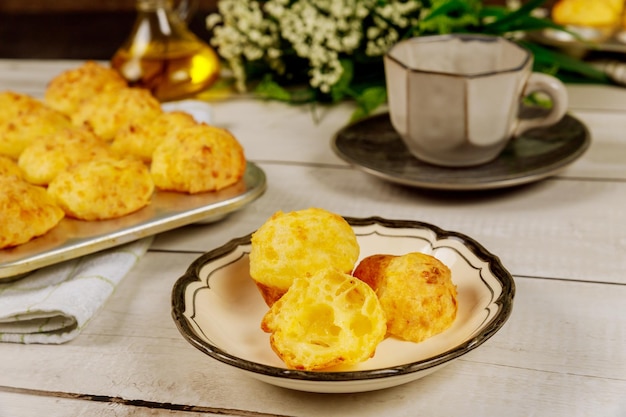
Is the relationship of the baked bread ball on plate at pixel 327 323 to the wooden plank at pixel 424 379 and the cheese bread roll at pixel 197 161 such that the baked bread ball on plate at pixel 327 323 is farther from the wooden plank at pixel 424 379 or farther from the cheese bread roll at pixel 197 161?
the cheese bread roll at pixel 197 161

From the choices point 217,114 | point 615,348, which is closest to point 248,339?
point 615,348

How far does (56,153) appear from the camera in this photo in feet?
3.65

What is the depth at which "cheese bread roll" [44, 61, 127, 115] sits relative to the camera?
142 centimetres

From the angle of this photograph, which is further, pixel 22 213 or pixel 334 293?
pixel 22 213

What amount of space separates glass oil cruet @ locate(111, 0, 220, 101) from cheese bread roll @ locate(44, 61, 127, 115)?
0.24 ft

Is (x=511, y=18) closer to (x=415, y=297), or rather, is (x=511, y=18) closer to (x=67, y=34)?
(x=415, y=297)

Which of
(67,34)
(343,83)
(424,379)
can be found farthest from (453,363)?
(67,34)

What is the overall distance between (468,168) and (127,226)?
1.62ft

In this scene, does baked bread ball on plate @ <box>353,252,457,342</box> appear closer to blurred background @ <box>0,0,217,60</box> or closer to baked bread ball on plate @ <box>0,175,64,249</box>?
baked bread ball on plate @ <box>0,175,64,249</box>

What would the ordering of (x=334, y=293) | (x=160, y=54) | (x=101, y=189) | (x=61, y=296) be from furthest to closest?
1. (x=160, y=54)
2. (x=101, y=189)
3. (x=61, y=296)
4. (x=334, y=293)

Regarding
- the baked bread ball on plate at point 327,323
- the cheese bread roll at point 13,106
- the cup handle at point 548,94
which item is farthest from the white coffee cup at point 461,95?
the cheese bread roll at point 13,106

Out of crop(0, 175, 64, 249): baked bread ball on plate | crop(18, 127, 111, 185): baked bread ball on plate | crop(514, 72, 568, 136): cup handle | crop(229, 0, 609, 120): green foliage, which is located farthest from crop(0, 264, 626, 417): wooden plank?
crop(229, 0, 609, 120): green foliage

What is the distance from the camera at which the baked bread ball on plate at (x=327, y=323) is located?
0.70 metres

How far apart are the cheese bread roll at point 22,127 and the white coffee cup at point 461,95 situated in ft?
1.75
